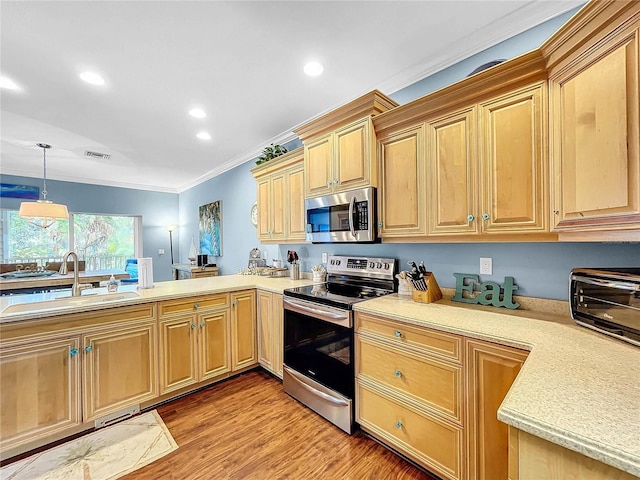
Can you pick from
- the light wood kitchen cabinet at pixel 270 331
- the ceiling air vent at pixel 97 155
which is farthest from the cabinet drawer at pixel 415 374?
the ceiling air vent at pixel 97 155

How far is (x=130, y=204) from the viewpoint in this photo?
20.2 feet

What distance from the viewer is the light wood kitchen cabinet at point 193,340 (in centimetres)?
231

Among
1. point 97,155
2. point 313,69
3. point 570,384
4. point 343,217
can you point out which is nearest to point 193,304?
point 343,217

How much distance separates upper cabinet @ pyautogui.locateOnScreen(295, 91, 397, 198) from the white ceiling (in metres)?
0.35

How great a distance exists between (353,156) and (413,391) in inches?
67.2

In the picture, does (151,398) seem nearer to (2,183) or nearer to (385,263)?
(385,263)

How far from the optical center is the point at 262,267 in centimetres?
369

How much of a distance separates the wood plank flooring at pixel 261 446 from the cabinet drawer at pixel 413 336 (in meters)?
0.76

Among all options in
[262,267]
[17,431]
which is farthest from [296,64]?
[17,431]

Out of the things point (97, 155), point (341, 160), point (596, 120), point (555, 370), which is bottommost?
point (555, 370)

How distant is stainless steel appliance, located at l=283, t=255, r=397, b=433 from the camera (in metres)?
1.94

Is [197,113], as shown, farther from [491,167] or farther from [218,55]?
[491,167]

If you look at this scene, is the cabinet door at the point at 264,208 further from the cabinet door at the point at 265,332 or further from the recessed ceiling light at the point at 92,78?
the recessed ceiling light at the point at 92,78

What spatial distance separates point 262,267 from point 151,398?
1832 mm
